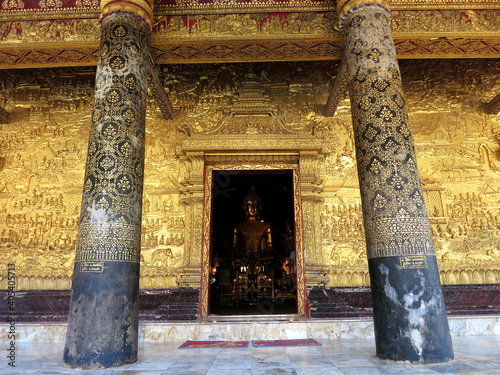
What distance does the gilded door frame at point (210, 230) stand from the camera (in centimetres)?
654

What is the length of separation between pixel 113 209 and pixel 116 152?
26.2 inches

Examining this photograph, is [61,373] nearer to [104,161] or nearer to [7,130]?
[104,161]

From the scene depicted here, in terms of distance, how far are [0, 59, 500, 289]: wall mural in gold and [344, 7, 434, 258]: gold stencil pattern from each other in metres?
2.83

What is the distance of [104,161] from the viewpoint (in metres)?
4.10

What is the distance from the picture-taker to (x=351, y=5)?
4.93 metres

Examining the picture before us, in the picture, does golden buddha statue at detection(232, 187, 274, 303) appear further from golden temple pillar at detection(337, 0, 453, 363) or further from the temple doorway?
golden temple pillar at detection(337, 0, 453, 363)

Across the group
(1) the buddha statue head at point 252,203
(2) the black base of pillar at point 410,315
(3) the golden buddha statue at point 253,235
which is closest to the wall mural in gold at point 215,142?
(2) the black base of pillar at point 410,315

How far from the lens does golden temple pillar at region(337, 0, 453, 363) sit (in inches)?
139

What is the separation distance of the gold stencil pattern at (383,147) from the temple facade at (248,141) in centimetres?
2

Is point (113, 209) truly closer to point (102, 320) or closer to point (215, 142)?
point (102, 320)

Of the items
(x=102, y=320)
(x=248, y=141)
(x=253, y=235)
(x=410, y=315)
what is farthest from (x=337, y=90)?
(x=253, y=235)

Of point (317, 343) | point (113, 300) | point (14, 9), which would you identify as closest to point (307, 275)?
point (317, 343)

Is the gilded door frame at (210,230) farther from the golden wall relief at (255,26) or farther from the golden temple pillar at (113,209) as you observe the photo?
the golden temple pillar at (113,209)

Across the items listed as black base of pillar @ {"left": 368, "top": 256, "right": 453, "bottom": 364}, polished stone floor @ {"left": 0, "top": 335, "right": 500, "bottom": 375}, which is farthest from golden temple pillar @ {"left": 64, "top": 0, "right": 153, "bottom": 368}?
black base of pillar @ {"left": 368, "top": 256, "right": 453, "bottom": 364}
